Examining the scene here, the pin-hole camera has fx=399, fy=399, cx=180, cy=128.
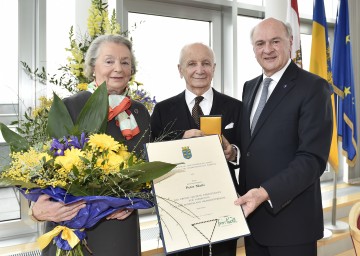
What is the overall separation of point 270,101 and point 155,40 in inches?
83.8

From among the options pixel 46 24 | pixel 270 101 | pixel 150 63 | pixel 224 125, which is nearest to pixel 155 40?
pixel 150 63

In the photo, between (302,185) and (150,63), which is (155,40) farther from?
(302,185)

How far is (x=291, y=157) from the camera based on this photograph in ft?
6.35

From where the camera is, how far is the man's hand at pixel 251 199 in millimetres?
1765

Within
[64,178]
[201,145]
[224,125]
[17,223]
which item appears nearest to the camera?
[64,178]

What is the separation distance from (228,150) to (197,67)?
508 mm

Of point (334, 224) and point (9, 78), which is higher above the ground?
point (9, 78)

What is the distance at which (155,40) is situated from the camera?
386 cm

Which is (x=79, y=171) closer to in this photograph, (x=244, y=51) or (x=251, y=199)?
(x=251, y=199)

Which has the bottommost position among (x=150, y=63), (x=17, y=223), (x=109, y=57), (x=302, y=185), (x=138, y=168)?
(x=17, y=223)

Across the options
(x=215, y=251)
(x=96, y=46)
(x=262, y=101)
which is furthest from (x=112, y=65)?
(x=215, y=251)

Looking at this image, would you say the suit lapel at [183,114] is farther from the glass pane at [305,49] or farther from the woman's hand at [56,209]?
the glass pane at [305,49]

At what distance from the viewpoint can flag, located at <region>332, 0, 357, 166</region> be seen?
4328 mm

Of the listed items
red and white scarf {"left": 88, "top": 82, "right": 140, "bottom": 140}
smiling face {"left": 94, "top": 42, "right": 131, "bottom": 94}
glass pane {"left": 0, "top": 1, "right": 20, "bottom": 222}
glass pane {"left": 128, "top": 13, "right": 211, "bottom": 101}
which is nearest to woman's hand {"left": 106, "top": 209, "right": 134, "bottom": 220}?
red and white scarf {"left": 88, "top": 82, "right": 140, "bottom": 140}
